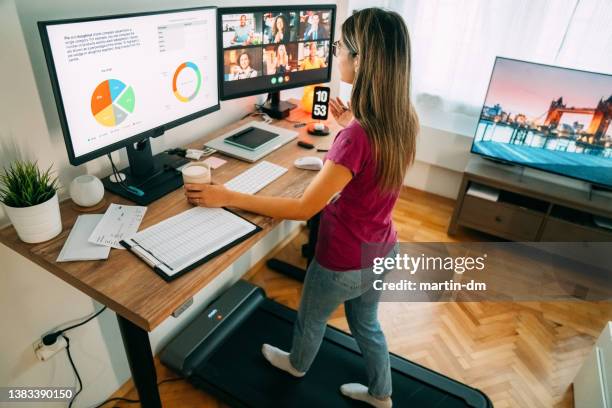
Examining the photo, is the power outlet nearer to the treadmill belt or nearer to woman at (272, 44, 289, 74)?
the treadmill belt

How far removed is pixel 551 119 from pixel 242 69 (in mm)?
1788

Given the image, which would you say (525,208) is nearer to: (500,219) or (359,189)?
(500,219)

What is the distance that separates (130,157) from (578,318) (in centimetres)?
233

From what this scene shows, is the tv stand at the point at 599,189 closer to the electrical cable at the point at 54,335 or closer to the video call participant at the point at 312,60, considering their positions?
the video call participant at the point at 312,60

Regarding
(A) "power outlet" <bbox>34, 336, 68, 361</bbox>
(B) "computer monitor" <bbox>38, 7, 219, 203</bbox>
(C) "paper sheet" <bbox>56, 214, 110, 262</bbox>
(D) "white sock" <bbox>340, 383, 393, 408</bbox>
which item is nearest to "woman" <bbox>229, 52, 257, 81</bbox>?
(B) "computer monitor" <bbox>38, 7, 219, 203</bbox>

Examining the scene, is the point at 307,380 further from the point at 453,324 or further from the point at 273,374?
the point at 453,324

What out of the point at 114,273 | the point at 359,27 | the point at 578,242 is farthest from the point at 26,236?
the point at 578,242

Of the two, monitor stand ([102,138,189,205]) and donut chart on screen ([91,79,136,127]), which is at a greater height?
donut chart on screen ([91,79,136,127])

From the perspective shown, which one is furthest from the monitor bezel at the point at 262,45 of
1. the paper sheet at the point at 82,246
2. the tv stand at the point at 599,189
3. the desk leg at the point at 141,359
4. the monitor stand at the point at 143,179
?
the tv stand at the point at 599,189

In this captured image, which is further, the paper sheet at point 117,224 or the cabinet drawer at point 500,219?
the cabinet drawer at point 500,219

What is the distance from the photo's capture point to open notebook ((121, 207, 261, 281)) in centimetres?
118

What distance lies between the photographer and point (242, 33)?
5.77 feet

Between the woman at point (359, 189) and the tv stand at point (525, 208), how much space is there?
1493 millimetres

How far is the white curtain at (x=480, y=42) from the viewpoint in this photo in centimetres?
250
